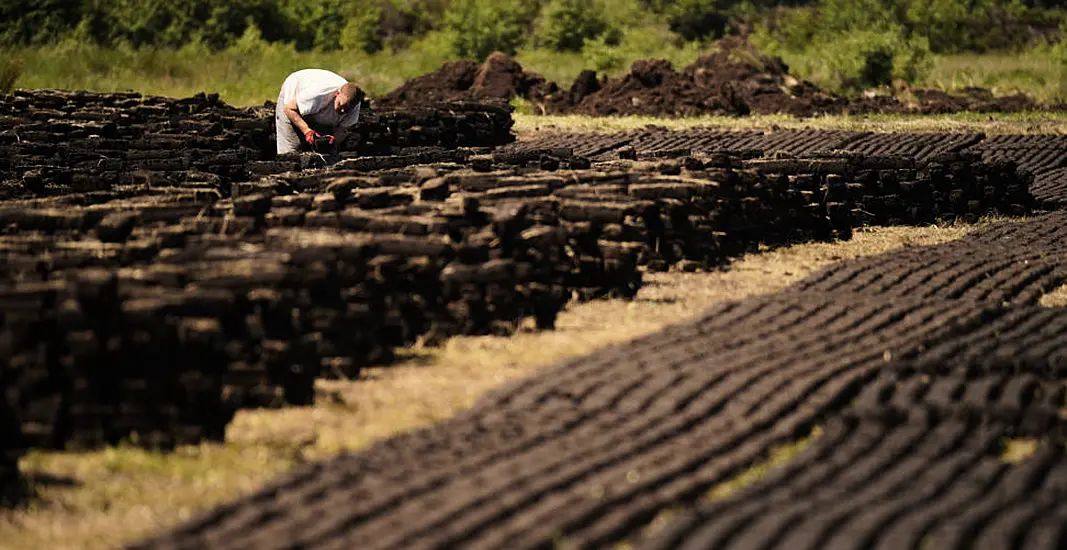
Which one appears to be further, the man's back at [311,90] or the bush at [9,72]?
the bush at [9,72]

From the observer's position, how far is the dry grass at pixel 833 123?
2303 cm

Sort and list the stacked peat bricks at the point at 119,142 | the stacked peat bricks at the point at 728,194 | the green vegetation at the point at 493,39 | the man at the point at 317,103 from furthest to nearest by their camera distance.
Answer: the green vegetation at the point at 493,39 < the man at the point at 317,103 < the stacked peat bricks at the point at 119,142 < the stacked peat bricks at the point at 728,194

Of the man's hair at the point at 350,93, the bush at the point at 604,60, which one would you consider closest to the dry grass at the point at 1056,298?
the man's hair at the point at 350,93

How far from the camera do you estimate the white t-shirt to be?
44.3 feet

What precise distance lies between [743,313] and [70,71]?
71.7ft

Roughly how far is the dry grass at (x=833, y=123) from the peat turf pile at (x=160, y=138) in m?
1.93

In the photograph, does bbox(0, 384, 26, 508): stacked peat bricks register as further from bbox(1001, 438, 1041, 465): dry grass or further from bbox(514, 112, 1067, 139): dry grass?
bbox(514, 112, 1067, 139): dry grass

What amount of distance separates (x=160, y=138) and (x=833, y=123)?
1196 centimetres

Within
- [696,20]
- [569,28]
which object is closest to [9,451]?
[569,28]

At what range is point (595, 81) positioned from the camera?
29.8m

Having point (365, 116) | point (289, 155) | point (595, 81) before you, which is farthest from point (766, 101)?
point (289, 155)

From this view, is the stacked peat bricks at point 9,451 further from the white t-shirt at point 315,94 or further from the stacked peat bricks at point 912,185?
the stacked peat bricks at point 912,185

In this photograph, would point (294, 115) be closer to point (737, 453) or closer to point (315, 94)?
point (315, 94)

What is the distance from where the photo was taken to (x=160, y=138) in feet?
54.5
